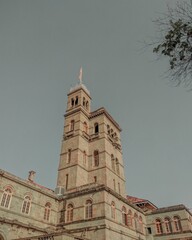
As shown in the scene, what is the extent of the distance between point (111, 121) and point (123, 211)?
16.9 m

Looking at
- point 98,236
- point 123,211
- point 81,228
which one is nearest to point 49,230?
point 81,228

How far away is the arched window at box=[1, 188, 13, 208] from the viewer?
19.3 meters

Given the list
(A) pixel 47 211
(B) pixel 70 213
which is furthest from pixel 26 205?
(B) pixel 70 213

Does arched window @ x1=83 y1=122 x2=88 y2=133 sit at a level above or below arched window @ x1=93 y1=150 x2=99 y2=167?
above

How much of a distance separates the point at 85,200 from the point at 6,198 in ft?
26.9

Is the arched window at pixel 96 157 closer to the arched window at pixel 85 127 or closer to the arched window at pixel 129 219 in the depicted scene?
the arched window at pixel 85 127

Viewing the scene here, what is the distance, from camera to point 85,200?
896 inches

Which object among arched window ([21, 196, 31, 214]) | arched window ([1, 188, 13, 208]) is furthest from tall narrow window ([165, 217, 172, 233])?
arched window ([1, 188, 13, 208])

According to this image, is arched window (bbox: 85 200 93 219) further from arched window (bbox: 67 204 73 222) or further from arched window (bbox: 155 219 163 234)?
arched window (bbox: 155 219 163 234)

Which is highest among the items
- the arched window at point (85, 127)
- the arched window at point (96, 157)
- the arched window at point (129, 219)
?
the arched window at point (85, 127)

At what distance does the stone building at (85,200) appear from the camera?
786 inches

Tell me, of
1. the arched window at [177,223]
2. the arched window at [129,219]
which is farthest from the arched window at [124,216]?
the arched window at [177,223]

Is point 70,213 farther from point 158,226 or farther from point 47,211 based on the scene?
point 158,226

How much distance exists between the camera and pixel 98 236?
19562mm
